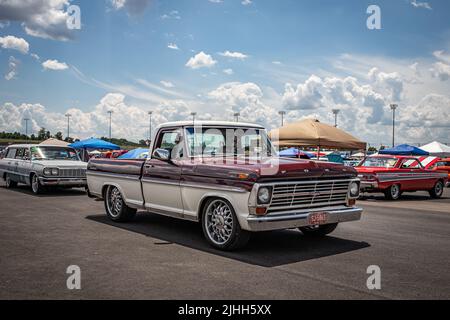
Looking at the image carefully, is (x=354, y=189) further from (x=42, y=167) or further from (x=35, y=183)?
(x=35, y=183)

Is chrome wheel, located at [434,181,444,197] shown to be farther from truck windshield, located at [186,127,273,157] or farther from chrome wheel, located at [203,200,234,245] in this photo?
chrome wheel, located at [203,200,234,245]

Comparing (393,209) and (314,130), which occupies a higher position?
(314,130)

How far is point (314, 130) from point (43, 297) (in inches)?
584

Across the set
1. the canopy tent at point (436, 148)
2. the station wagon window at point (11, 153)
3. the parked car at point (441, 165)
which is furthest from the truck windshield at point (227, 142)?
the canopy tent at point (436, 148)

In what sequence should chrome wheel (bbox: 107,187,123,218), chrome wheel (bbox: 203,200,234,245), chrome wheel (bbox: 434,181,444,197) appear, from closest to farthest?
chrome wheel (bbox: 203,200,234,245), chrome wheel (bbox: 107,187,123,218), chrome wheel (bbox: 434,181,444,197)

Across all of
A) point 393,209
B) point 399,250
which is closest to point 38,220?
point 399,250

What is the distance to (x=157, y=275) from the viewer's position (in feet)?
17.3

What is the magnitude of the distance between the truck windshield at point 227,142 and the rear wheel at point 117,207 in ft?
7.59

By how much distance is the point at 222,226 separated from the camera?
6555mm

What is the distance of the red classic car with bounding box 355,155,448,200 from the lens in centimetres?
1509

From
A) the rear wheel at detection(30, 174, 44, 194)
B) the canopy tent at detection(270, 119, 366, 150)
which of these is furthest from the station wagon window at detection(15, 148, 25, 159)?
the canopy tent at detection(270, 119, 366, 150)

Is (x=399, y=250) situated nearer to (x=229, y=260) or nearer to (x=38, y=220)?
(x=229, y=260)

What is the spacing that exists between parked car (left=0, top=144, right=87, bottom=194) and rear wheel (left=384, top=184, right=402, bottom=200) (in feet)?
32.8

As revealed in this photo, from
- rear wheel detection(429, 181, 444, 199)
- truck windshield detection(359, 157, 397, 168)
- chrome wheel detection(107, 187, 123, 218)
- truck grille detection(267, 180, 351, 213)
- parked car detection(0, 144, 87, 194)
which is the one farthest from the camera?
rear wheel detection(429, 181, 444, 199)
